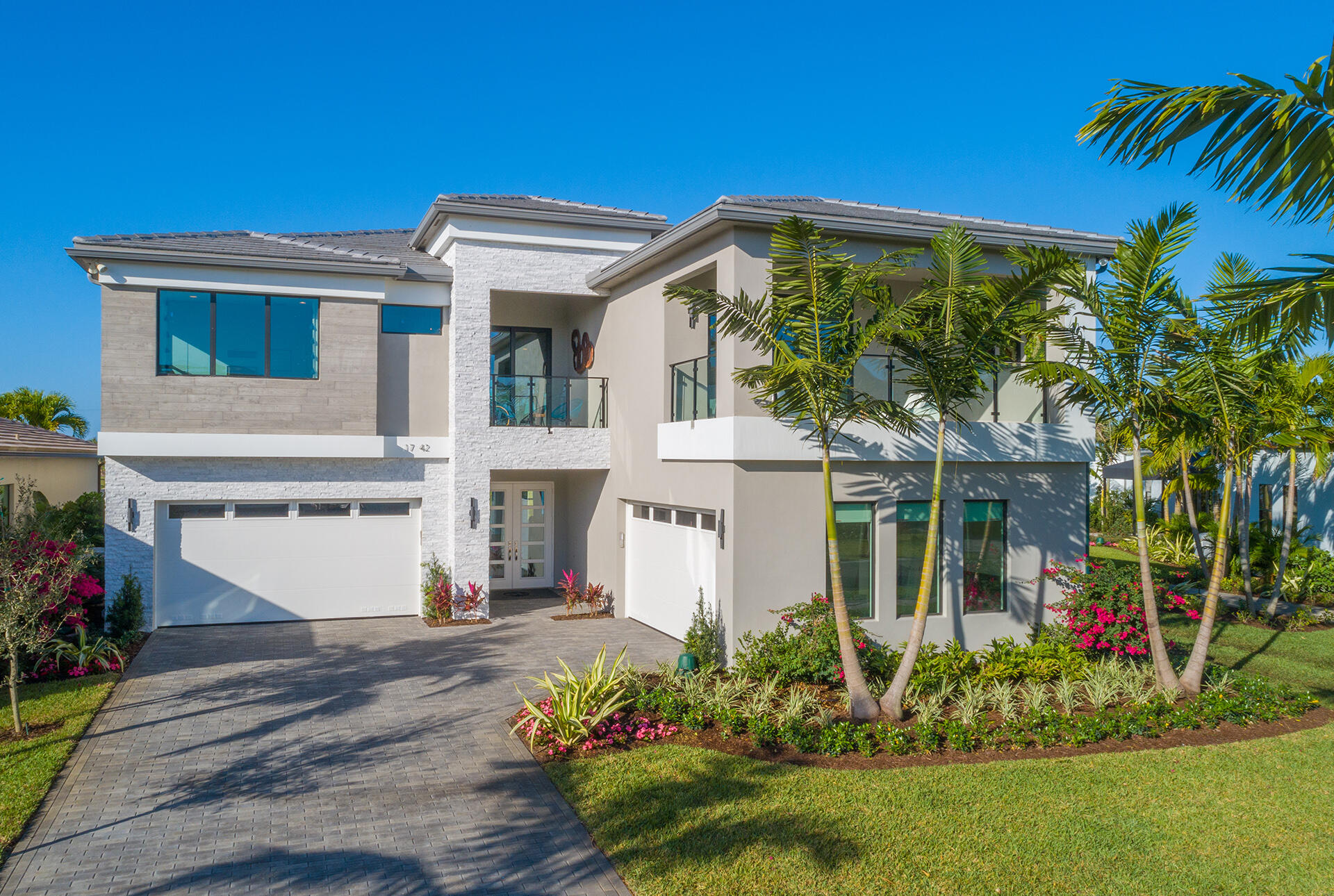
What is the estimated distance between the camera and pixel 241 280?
14.4m

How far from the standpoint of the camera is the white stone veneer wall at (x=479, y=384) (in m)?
15.5

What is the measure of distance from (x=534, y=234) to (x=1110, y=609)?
429 inches

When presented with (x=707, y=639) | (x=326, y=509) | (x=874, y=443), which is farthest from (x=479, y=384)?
(x=874, y=443)

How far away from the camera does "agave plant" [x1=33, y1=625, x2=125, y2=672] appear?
11180 millimetres

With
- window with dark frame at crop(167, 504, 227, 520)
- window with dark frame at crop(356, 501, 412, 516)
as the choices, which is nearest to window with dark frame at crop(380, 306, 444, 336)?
window with dark frame at crop(356, 501, 412, 516)

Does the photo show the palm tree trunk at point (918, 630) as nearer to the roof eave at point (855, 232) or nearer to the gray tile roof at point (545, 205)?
the roof eave at point (855, 232)

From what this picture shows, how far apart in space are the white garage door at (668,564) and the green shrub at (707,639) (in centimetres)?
37

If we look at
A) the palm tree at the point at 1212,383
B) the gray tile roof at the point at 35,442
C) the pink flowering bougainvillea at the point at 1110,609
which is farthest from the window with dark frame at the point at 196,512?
the palm tree at the point at 1212,383

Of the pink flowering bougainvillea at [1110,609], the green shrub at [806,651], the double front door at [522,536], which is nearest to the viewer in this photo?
the green shrub at [806,651]

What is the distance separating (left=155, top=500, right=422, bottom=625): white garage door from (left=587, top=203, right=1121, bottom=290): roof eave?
20.3 feet

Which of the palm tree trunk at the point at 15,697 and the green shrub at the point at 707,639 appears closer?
the palm tree trunk at the point at 15,697

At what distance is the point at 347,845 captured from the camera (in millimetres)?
6621

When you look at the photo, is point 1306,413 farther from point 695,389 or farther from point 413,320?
point 413,320

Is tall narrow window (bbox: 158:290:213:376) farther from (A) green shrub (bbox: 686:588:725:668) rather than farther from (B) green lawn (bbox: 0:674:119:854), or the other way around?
(A) green shrub (bbox: 686:588:725:668)
